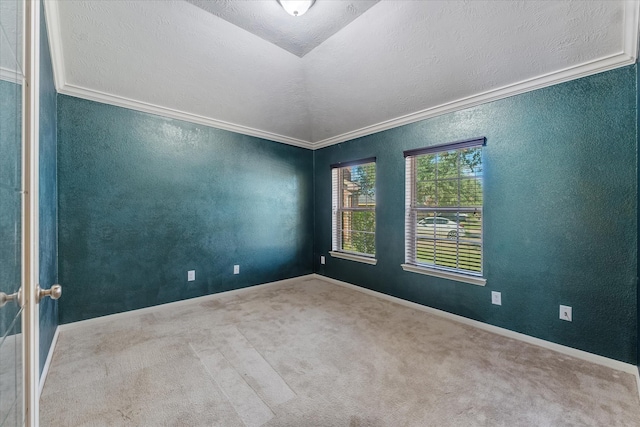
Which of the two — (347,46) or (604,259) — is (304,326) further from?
(347,46)

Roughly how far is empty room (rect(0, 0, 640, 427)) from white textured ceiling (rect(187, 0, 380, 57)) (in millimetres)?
17

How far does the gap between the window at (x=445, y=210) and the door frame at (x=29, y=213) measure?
3145mm

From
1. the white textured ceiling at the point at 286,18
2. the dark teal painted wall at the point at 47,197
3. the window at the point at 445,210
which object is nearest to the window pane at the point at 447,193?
the window at the point at 445,210

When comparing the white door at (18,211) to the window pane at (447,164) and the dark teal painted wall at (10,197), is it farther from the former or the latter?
the window pane at (447,164)

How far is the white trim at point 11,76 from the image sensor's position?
69cm

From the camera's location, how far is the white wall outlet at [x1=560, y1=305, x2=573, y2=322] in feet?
7.43

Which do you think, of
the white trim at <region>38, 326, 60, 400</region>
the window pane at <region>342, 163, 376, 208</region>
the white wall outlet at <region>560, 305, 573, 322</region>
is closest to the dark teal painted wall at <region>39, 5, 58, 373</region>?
the white trim at <region>38, 326, 60, 400</region>

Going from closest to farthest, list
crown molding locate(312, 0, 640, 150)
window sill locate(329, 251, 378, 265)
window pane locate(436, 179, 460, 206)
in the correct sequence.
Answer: crown molding locate(312, 0, 640, 150) → window pane locate(436, 179, 460, 206) → window sill locate(329, 251, 378, 265)

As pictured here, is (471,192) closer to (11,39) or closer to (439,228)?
(439,228)

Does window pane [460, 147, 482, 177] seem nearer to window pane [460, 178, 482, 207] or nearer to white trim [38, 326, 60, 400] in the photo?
window pane [460, 178, 482, 207]

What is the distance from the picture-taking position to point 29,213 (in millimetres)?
791

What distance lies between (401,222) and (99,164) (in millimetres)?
3436

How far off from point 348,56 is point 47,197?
2896 millimetres

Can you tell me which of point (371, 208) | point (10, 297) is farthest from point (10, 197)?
point (371, 208)
